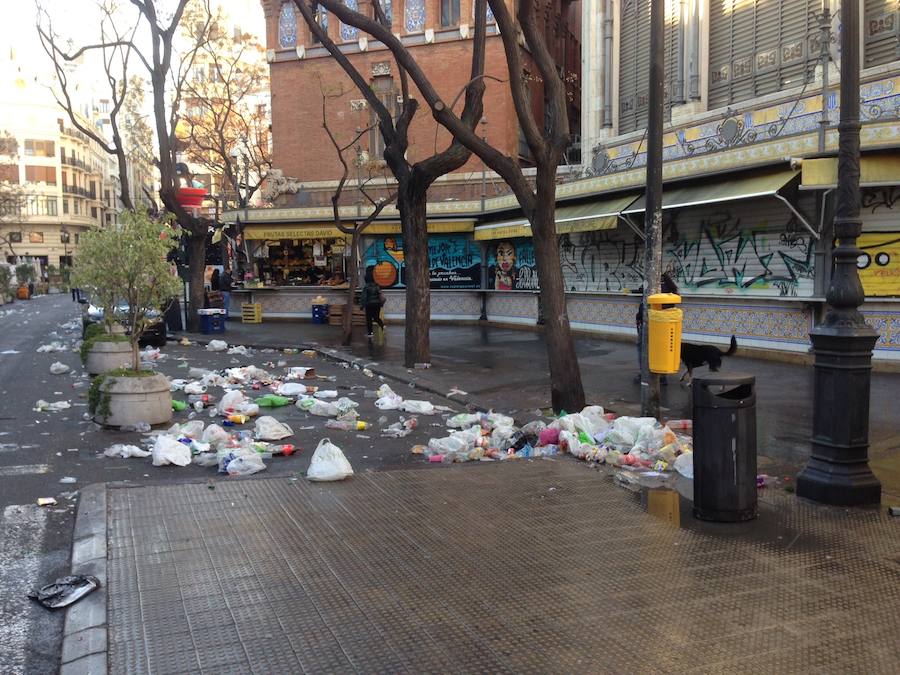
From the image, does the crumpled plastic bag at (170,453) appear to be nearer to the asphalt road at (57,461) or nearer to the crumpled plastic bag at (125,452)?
the asphalt road at (57,461)

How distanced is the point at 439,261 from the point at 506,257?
2.93 m

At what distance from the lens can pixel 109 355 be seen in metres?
13.6

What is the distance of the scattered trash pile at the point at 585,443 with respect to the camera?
744 cm

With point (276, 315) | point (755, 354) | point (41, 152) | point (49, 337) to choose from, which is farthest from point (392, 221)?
point (41, 152)

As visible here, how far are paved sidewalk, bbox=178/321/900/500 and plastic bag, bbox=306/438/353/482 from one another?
373 centimetres

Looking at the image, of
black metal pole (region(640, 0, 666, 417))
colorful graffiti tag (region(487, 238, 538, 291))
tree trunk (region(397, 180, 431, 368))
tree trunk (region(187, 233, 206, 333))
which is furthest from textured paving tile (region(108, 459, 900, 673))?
colorful graffiti tag (region(487, 238, 538, 291))

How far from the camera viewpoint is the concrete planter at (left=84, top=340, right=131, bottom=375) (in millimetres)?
13602

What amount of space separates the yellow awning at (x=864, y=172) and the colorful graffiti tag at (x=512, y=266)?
38.4 ft

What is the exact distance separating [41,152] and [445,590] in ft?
308

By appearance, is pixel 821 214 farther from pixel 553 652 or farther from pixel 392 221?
pixel 392 221

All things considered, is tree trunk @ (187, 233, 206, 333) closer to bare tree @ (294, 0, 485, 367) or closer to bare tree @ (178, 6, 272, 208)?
bare tree @ (178, 6, 272, 208)

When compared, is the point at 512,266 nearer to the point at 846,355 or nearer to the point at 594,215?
the point at 594,215

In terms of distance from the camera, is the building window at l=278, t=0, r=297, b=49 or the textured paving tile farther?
the building window at l=278, t=0, r=297, b=49

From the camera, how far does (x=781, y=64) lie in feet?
55.3
